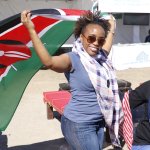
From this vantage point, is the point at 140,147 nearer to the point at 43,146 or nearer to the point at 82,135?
the point at 82,135

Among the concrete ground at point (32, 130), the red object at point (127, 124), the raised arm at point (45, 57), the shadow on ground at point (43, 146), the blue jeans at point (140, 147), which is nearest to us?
the raised arm at point (45, 57)

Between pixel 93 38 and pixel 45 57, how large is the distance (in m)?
0.43

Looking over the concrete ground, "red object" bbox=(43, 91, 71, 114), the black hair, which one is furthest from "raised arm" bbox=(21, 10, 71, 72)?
"red object" bbox=(43, 91, 71, 114)

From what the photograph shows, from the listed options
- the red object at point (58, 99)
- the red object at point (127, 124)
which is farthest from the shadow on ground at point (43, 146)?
the red object at point (127, 124)

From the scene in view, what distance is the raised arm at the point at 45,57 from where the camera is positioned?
271 cm

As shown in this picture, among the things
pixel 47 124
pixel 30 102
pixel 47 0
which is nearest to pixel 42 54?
pixel 47 124

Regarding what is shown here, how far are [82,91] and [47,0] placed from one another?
1283cm

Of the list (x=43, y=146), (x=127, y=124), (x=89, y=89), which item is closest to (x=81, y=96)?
(x=89, y=89)

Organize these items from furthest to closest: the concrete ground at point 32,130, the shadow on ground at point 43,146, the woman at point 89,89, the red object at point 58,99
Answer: the red object at point 58,99
the concrete ground at point 32,130
the shadow on ground at point 43,146
the woman at point 89,89

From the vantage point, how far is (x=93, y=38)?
9.54 ft

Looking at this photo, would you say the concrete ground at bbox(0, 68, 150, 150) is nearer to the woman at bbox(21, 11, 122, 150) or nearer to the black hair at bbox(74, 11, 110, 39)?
the woman at bbox(21, 11, 122, 150)

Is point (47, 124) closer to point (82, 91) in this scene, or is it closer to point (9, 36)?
point (9, 36)

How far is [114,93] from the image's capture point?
2980mm

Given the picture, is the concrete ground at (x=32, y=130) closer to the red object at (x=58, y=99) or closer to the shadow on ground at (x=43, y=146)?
the shadow on ground at (x=43, y=146)
